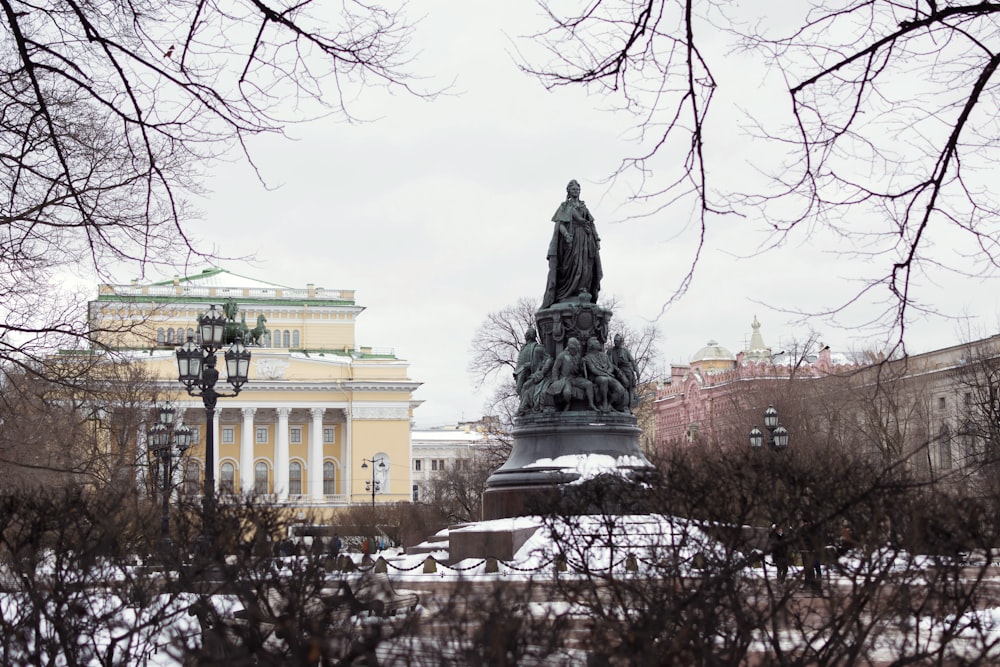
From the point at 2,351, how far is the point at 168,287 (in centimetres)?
7332

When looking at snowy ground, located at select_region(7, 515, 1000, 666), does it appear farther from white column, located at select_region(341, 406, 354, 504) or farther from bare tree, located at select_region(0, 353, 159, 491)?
white column, located at select_region(341, 406, 354, 504)

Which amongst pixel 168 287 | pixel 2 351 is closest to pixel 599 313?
pixel 2 351

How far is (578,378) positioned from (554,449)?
120 cm

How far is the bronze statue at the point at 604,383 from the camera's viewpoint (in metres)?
20.6

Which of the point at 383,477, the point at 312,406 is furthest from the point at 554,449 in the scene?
the point at 312,406

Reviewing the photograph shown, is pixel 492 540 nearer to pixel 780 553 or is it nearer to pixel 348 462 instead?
pixel 780 553

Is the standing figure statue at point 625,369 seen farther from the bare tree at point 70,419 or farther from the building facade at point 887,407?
the building facade at point 887,407

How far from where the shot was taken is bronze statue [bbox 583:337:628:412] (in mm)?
20625

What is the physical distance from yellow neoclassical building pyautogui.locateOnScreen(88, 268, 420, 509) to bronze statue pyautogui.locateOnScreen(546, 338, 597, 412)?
2473 inches

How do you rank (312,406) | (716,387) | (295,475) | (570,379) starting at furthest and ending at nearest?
1. (295,475)
2. (312,406)
3. (716,387)
4. (570,379)

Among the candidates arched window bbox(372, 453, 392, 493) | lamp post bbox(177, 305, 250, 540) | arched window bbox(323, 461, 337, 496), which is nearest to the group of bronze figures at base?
lamp post bbox(177, 305, 250, 540)

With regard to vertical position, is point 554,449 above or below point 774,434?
below

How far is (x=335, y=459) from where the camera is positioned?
89312mm

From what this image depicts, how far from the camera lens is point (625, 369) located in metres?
21.2
